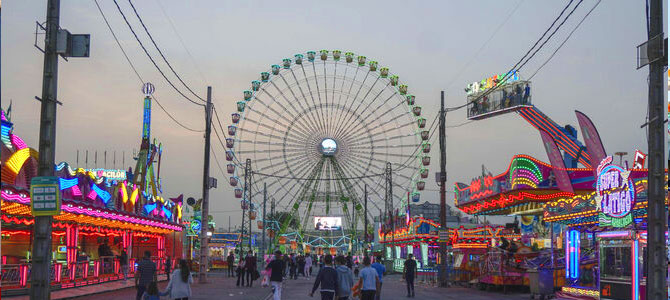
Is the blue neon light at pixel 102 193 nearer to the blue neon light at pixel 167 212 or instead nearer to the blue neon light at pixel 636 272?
the blue neon light at pixel 167 212

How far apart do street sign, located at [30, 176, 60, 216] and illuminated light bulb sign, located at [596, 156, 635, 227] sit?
14.0 metres

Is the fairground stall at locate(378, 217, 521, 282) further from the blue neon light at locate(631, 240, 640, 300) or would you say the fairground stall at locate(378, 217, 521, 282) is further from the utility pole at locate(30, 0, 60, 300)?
the utility pole at locate(30, 0, 60, 300)

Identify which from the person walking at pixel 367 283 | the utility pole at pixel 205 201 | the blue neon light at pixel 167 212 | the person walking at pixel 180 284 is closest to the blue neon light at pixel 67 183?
the utility pole at pixel 205 201

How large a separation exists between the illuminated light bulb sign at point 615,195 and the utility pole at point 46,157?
46.2 feet

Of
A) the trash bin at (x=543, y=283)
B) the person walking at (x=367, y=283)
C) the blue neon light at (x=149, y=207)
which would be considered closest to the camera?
the person walking at (x=367, y=283)

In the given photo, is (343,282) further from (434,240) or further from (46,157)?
(434,240)

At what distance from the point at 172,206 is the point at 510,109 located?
2008 centimetres

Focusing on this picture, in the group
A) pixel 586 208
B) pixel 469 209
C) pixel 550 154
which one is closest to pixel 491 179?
pixel 550 154

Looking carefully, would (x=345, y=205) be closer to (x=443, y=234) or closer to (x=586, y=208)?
(x=443, y=234)

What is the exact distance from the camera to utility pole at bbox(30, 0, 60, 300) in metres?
14.0

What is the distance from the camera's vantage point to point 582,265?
1086 inches

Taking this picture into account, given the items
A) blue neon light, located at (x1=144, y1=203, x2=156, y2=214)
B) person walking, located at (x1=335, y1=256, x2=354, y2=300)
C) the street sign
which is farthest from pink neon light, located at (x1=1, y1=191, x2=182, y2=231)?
person walking, located at (x1=335, y1=256, x2=354, y2=300)

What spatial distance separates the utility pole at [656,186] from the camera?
49.1 feet

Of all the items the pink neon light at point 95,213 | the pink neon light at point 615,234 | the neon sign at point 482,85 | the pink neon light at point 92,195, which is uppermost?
the neon sign at point 482,85
